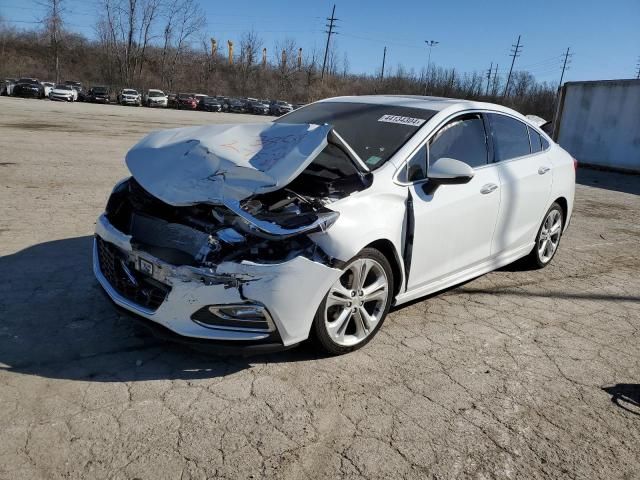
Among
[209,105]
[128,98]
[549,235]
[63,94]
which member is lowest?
[549,235]

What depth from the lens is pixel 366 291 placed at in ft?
11.3

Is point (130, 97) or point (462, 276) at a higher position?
point (130, 97)

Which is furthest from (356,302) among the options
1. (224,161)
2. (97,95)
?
(97,95)

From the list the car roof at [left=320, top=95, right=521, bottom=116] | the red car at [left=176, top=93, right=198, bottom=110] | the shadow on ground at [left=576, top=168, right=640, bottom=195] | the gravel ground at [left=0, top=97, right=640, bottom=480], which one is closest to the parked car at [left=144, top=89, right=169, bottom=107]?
the red car at [left=176, top=93, right=198, bottom=110]

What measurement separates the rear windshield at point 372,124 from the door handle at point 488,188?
0.72 metres

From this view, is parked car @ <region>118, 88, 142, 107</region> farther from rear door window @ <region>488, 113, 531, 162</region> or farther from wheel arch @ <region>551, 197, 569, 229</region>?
rear door window @ <region>488, 113, 531, 162</region>

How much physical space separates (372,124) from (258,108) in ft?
165

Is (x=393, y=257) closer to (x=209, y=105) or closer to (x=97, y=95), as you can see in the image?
(x=97, y=95)

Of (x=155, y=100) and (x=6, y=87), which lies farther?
(x=155, y=100)

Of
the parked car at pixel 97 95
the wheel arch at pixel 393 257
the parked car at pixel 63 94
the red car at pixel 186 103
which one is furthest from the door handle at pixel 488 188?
the red car at pixel 186 103

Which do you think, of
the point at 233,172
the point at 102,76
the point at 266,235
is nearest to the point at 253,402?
the point at 266,235

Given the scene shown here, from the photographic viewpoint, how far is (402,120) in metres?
4.12

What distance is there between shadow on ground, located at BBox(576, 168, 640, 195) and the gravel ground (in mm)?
9824

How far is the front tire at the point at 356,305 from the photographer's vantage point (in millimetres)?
3234
